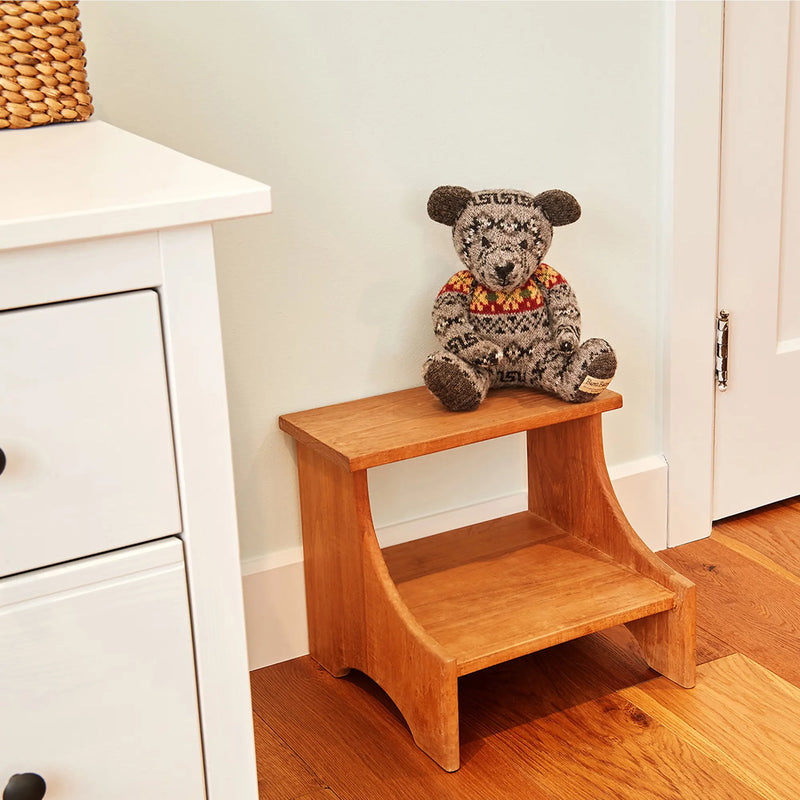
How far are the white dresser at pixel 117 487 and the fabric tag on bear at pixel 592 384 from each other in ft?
2.08

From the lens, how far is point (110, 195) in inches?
23.9

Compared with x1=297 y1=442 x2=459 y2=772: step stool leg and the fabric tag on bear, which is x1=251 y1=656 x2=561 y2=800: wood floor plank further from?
the fabric tag on bear

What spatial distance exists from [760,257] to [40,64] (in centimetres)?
110

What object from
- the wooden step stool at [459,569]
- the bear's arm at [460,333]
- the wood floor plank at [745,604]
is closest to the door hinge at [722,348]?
the wood floor plank at [745,604]

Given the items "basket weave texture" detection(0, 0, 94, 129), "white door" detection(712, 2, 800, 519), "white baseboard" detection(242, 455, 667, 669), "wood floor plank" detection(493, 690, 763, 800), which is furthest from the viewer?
"white door" detection(712, 2, 800, 519)

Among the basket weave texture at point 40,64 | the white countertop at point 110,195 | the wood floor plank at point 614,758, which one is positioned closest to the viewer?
the white countertop at point 110,195

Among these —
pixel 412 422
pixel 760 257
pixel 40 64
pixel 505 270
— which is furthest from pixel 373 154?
pixel 760 257

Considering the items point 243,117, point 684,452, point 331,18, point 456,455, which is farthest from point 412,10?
point 684,452

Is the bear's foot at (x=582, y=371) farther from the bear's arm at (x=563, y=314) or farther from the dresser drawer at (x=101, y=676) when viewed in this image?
the dresser drawer at (x=101, y=676)

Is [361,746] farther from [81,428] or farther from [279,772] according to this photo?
[81,428]

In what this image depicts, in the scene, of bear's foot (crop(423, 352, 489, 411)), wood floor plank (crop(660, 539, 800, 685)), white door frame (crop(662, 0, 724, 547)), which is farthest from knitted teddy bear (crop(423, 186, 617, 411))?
wood floor plank (crop(660, 539, 800, 685))

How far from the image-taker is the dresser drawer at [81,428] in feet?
1.93

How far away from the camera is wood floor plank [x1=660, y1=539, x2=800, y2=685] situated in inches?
53.0

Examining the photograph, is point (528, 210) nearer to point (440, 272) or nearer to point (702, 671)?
point (440, 272)
